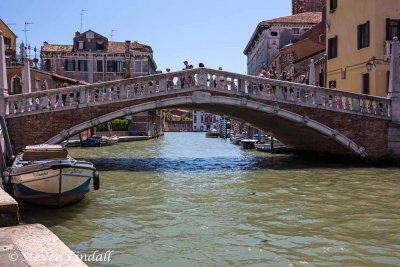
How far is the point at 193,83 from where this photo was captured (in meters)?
13.0

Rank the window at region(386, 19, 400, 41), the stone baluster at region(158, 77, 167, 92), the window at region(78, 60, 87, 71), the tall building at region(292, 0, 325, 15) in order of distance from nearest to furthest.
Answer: the stone baluster at region(158, 77, 167, 92) < the window at region(386, 19, 400, 41) < the window at region(78, 60, 87, 71) < the tall building at region(292, 0, 325, 15)

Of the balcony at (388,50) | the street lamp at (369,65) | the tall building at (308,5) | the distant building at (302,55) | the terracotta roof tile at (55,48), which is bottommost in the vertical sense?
the street lamp at (369,65)

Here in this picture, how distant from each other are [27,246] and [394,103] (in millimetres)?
11998

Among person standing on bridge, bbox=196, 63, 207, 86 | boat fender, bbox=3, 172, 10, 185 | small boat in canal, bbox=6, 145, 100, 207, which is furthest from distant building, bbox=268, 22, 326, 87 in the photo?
boat fender, bbox=3, 172, 10, 185

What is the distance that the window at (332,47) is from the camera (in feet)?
58.4

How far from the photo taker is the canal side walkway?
2570 millimetres

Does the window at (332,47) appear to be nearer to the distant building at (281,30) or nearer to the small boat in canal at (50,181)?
the small boat in canal at (50,181)

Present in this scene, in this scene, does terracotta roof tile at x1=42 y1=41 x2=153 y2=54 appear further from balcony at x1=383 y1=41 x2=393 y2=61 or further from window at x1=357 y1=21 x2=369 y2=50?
balcony at x1=383 y1=41 x2=393 y2=61

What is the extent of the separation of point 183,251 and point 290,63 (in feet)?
75.1

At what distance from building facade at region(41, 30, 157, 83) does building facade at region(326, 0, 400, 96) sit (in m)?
20.9

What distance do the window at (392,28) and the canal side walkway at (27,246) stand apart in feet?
45.0

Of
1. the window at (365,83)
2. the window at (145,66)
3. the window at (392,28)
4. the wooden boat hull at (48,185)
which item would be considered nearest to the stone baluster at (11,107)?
the wooden boat hull at (48,185)

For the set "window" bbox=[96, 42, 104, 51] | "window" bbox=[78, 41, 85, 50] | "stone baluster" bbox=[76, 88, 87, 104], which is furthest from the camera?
"window" bbox=[78, 41, 85, 50]

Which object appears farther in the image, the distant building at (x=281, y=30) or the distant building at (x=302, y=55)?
the distant building at (x=281, y=30)
